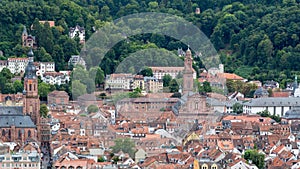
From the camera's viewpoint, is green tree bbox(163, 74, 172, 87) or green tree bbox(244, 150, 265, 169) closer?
green tree bbox(244, 150, 265, 169)

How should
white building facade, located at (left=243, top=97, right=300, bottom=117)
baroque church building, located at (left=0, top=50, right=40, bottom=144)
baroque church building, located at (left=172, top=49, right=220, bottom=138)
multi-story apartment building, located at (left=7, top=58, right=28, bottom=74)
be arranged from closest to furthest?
baroque church building, located at (left=0, top=50, right=40, bottom=144), baroque church building, located at (left=172, top=49, right=220, bottom=138), white building facade, located at (left=243, top=97, right=300, bottom=117), multi-story apartment building, located at (left=7, top=58, right=28, bottom=74)

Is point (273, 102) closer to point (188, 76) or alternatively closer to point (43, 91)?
point (188, 76)

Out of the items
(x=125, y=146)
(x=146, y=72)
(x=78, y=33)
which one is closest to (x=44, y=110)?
(x=125, y=146)

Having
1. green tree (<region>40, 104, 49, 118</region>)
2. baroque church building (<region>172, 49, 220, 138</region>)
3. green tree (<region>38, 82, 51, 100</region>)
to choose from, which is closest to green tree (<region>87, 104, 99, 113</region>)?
green tree (<region>40, 104, 49, 118</region>)

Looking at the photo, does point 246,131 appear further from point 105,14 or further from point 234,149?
point 105,14

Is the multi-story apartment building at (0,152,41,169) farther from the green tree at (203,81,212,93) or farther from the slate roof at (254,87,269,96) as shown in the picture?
the slate roof at (254,87,269,96)

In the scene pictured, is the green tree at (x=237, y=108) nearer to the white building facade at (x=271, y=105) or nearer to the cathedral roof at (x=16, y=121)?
the white building facade at (x=271, y=105)
